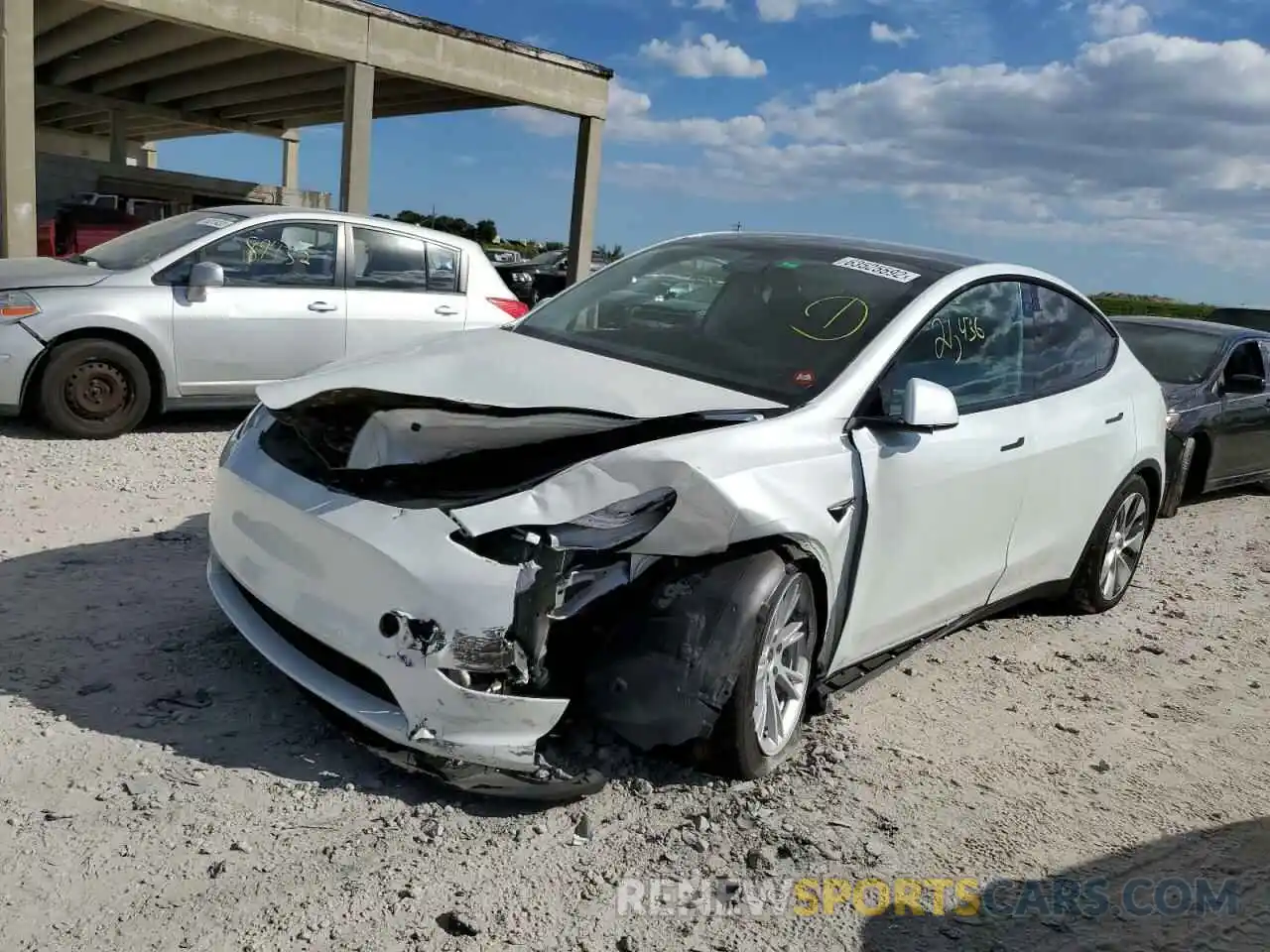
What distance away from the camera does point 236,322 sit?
24.2 ft

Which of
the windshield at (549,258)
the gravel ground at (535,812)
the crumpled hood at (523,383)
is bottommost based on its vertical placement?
the gravel ground at (535,812)

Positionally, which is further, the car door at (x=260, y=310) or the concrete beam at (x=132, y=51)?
the concrete beam at (x=132, y=51)

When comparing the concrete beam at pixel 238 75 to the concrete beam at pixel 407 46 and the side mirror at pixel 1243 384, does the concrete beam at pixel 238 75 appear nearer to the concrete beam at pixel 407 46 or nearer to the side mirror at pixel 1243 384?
the concrete beam at pixel 407 46

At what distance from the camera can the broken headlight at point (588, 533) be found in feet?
9.80

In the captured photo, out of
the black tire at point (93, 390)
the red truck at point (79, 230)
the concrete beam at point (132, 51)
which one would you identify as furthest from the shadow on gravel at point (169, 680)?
the concrete beam at point (132, 51)

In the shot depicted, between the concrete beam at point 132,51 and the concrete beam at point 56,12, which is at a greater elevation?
A: the concrete beam at point 56,12

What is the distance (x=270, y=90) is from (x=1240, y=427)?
1868 centimetres

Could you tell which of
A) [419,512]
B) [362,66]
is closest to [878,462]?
[419,512]

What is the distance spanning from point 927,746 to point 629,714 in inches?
52.6

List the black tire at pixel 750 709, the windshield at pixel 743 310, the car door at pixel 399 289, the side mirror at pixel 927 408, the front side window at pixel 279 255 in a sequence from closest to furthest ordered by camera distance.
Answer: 1. the black tire at pixel 750 709
2. the side mirror at pixel 927 408
3. the windshield at pixel 743 310
4. the front side window at pixel 279 255
5. the car door at pixel 399 289

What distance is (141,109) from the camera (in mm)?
25172

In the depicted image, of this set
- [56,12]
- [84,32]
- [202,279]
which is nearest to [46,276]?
[202,279]

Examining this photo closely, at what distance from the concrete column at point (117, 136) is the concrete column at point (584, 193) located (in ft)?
43.4

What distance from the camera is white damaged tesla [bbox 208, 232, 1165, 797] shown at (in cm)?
300
